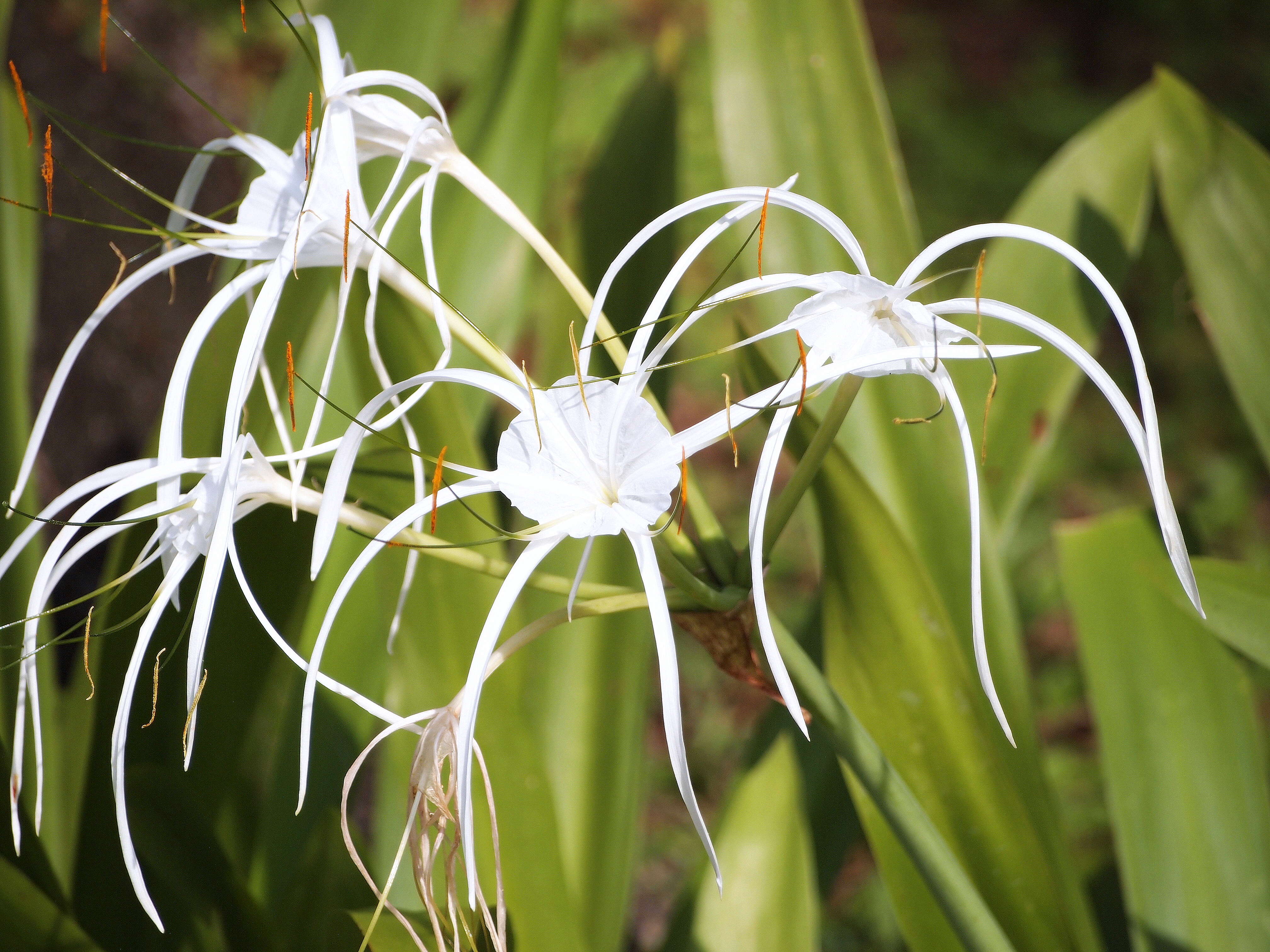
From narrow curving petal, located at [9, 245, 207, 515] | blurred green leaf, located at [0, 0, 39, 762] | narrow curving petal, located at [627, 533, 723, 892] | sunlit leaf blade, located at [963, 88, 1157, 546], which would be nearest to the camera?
narrow curving petal, located at [627, 533, 723, 892]

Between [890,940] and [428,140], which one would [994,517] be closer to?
[428,140]

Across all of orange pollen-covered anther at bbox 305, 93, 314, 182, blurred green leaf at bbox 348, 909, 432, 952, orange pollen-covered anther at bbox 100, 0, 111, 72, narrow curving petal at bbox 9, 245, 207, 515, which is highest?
orange pollen-covered anther at bbox 100, 0, 111, 72

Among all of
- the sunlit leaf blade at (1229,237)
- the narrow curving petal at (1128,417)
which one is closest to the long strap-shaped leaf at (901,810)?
the narrow curving petal at (1128,417)

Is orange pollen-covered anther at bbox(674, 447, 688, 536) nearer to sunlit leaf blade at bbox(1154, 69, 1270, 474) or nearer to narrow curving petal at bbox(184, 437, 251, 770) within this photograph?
narrow curving petal at bbox(184, 437, 251, 770)

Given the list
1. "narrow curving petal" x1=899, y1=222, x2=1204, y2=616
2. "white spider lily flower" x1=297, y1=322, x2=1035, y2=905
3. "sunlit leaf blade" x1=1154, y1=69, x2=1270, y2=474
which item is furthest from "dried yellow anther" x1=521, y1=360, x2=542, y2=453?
"sunlit leaf blade" x1=1154, y1=69, x2=1270, y2=474

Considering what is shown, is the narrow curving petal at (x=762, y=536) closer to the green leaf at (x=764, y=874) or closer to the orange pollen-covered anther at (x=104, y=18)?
the orange pollen-covered anther at (x=104, y=18)

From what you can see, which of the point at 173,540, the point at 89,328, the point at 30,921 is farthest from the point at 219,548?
the point at 30,921

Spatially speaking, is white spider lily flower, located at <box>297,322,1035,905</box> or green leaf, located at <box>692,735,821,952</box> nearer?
white spider lily flower, located at <box>297,322,1035,905</box>
